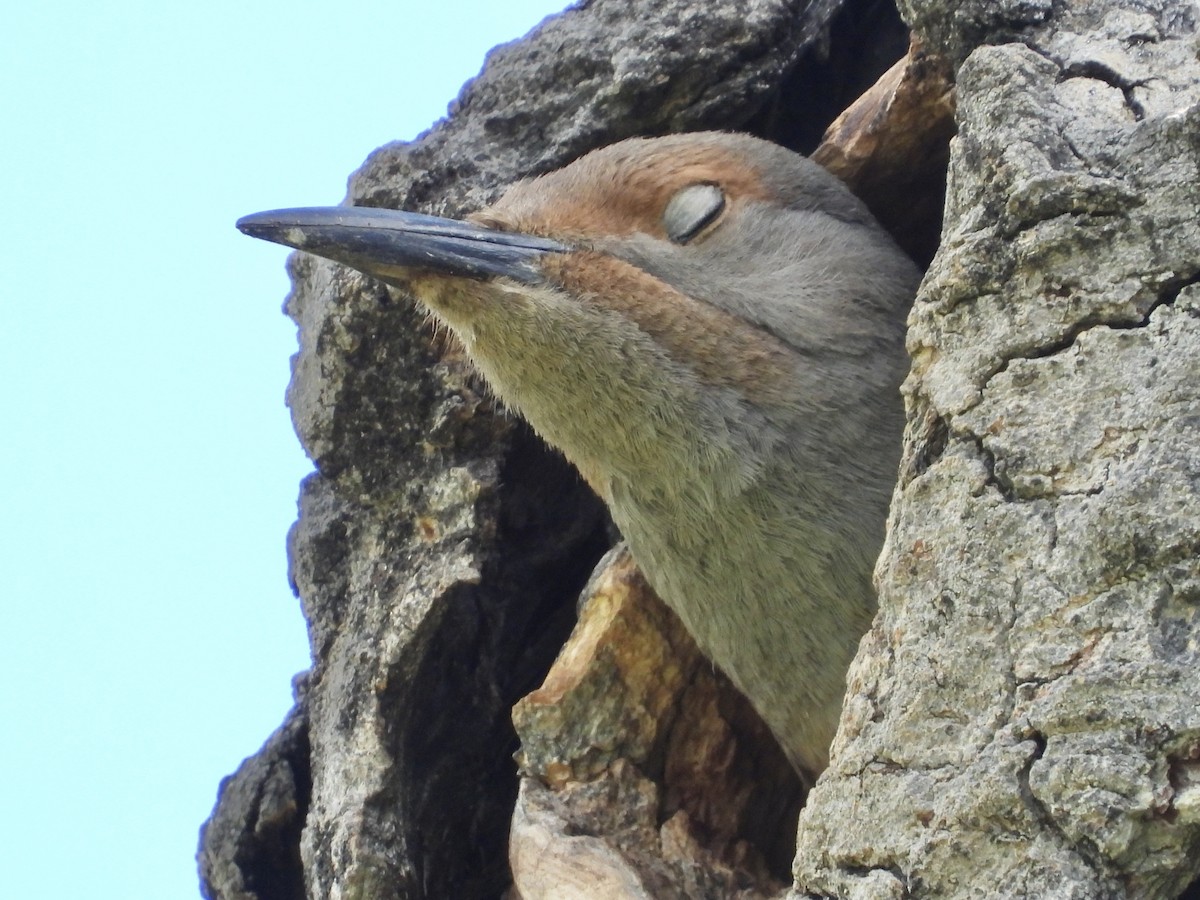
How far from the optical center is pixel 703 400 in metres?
3.66

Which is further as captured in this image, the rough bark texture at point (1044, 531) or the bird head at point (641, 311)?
the bird head at point (641, 311)

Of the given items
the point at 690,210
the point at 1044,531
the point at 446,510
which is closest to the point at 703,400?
the point at 690,210

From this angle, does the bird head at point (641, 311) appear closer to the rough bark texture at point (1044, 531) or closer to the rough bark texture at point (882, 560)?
the rough bark texture at point (882, 560)

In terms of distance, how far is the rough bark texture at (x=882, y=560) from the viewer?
2.43 metres

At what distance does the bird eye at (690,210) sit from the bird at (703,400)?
0.39 feet

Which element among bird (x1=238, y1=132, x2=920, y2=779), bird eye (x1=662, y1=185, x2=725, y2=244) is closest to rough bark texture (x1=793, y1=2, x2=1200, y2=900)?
bird (x1=238, y1=132, x2=920, y2=779)

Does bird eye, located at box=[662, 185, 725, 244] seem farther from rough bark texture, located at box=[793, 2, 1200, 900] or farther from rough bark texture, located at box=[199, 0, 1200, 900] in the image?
rough bark texture, located at box=[793, 2, 1200, 900]

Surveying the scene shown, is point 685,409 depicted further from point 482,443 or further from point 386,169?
point 386,169

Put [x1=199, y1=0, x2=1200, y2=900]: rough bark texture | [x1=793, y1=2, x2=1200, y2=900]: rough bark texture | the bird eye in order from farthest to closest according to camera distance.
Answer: the bird eye
[x1=199, y1=0, x2=1200, y2=900]: rough bark texture
[x1=793, y1=2, x2=1200, y2=900]: rough bark texture

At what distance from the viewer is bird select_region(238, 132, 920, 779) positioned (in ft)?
12.0

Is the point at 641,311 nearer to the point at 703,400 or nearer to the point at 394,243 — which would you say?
the point at 703,400

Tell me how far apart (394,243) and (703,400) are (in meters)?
0.87

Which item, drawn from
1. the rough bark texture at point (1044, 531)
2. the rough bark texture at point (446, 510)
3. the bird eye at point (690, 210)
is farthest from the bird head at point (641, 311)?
the rough bark texture at point (1044, 531)

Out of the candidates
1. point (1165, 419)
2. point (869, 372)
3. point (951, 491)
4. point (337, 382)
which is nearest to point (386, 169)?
point (337, 382)
